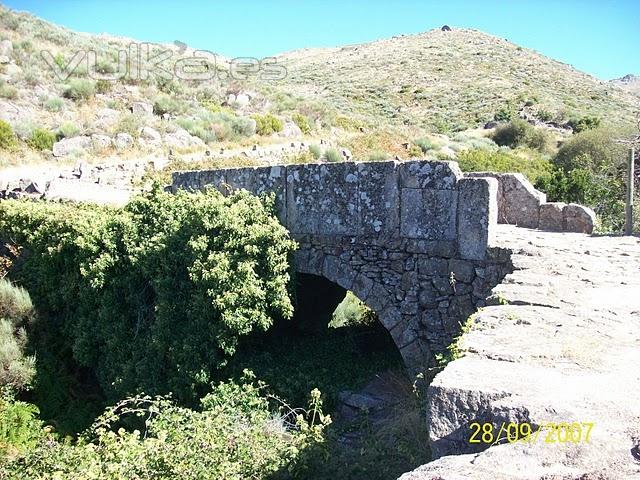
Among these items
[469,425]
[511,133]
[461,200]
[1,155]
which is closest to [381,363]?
[461,200]

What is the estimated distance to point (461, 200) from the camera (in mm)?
6102

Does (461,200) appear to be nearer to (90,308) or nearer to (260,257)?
(260,257)

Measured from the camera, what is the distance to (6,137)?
687 inches

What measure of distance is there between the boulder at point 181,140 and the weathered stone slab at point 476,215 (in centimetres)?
1441

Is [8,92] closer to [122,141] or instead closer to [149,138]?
[122,141]

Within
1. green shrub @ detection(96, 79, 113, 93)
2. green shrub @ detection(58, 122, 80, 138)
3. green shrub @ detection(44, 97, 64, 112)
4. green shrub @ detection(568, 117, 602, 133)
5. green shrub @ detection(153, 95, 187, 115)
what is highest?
green shrub @ detection(96, 79, 113, 93)

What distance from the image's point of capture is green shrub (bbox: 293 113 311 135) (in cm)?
2358

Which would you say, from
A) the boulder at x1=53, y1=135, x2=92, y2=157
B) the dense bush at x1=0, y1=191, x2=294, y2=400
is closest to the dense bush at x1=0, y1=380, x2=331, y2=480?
the dense bush at x1=0, y1=191, x2=294, y2=400

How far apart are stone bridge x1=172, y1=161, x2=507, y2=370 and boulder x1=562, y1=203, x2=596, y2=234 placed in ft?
10.5

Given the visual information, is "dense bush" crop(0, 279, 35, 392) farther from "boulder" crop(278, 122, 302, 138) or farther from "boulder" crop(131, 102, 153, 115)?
"boulder" crop(278, 122, 302, 138)

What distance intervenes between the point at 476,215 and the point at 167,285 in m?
4.03

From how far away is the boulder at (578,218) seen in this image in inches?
330

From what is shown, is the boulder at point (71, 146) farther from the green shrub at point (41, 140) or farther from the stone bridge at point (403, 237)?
the stone bridge at point (403, 237)
